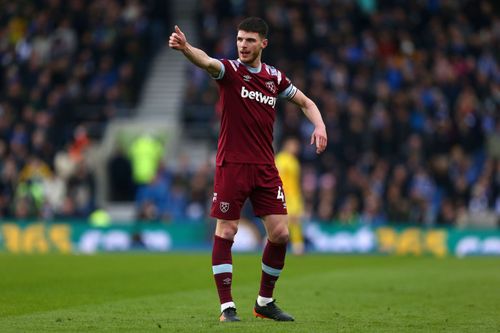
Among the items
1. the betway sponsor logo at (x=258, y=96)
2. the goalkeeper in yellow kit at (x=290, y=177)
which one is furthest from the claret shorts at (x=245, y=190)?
the goalkeeper in yellow kit at (x=290, y=177)

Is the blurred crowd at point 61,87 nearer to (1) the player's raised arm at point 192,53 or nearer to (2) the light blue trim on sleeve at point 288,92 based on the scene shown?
(2) the light blue trim on sleeve at point 288,92

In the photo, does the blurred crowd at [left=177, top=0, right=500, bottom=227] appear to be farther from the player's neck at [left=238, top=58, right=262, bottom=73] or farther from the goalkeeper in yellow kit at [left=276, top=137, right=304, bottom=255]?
the player's neck at [left=238, top=58, right=262, bottom=73]

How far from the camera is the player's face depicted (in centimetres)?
902

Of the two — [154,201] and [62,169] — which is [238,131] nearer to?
[154,201]

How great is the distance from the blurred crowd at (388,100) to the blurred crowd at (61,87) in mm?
1976

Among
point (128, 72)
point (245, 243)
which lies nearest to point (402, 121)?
point (245, 243)

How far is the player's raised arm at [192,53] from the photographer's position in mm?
→ 8375

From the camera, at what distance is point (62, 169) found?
91.7 feet

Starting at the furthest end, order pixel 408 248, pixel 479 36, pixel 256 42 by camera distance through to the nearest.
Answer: pixel 479 36, pixel 408 248, pixel 256 42

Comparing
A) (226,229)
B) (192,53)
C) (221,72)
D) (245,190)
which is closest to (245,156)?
(245,190)

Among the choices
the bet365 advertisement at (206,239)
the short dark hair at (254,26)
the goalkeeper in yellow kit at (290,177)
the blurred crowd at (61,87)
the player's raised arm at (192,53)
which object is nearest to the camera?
the player's raised arm at (192,53)

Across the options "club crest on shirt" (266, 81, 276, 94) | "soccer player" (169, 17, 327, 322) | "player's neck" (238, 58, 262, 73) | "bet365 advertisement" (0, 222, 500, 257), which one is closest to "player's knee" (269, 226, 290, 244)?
"soccer player" (169, 17, 327, 322)

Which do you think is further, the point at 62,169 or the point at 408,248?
the point at 62,169

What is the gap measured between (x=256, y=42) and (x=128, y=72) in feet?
69.8
